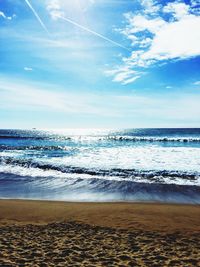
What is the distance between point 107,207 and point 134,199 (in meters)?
2.44

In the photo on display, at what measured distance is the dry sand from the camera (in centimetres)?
594

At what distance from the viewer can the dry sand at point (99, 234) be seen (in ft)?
19.5

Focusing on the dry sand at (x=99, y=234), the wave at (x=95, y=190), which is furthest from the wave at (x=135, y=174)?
the dry sand at (x=99, y=234)

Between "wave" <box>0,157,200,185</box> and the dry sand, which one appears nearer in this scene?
the dry sand

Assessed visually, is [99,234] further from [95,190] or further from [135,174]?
[135,174]

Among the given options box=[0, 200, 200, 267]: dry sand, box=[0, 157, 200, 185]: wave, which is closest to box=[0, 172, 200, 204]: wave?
box=[0, 157, 200, 185]: wave

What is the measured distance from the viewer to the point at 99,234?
7.78 metres

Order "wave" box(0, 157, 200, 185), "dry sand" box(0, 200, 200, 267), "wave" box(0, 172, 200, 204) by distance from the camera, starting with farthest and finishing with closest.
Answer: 1. "wave" box(0, 157, 200, 185)
2. "wave" box(0, 172, 200, 204)
3. "dry sand" box(0, 200, 200, 267)

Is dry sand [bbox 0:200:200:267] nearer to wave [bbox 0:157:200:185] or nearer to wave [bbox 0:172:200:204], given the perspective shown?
wave [bbox 0:172:200:204]

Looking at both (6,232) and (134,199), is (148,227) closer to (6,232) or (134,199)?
(6,232)

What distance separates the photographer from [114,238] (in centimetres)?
735

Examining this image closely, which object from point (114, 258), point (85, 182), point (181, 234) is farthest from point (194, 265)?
point (85, 182)

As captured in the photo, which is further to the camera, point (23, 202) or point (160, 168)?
point (160, 168)

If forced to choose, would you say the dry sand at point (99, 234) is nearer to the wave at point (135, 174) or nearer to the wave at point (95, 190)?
the wave at point (95, 190)
